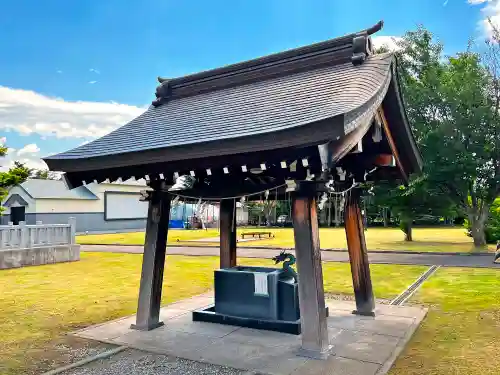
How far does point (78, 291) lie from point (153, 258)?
520cm

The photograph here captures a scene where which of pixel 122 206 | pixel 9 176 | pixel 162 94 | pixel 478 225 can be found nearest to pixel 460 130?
pixel 478 225

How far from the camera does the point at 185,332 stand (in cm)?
709

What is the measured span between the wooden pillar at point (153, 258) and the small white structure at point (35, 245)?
11.1m

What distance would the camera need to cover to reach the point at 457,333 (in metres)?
6.88

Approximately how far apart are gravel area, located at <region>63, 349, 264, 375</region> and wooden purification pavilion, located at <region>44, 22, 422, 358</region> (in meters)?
1.28

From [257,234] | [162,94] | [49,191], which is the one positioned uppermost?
[49,191]

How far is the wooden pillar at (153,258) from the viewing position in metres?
7.18

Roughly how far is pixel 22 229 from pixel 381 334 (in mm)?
15041

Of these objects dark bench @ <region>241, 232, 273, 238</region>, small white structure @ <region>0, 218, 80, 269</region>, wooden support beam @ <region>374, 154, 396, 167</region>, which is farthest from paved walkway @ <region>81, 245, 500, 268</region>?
wooden support beam @ <region>374, 154, 396, 167</region>

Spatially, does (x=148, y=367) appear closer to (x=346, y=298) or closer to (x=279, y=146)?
(x=279, y=146)

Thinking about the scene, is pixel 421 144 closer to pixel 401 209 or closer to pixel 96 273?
pixel 401 209

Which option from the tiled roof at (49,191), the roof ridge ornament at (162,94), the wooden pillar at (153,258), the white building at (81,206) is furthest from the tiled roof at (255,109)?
the tiled roof at (49,191)

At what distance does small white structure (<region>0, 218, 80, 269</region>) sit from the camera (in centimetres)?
1585

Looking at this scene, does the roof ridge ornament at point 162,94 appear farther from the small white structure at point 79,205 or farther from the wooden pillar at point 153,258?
the small white structure at point 79,205
